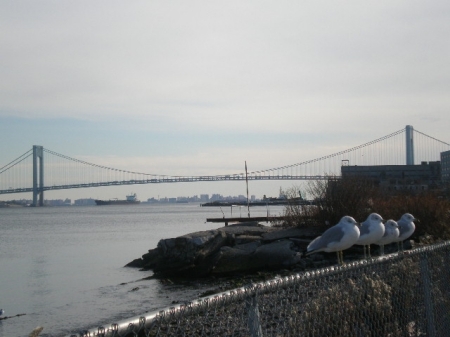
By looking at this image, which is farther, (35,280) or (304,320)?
(35,280)

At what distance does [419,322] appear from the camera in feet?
15.2

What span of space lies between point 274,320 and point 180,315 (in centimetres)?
110

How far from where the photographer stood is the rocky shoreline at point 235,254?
16.9 metres

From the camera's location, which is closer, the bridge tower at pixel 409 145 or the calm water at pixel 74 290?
the calm water at pixel 74 290

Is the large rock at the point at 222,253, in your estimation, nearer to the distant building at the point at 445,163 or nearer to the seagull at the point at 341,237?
the seagull at the point at 341,237

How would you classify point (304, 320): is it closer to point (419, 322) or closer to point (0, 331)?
point (419, 322)

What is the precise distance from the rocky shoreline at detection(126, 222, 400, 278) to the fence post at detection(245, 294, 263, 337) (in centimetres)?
1313

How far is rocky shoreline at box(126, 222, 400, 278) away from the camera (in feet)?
55.6

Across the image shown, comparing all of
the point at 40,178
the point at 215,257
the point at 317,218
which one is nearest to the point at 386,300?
the point at 215,257

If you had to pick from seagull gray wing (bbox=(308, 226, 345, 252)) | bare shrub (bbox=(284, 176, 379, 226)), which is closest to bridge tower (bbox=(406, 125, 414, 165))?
bare shrub (bbox=(284, 176, 379, 226))

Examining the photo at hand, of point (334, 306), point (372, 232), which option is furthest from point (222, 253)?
point (334, 306)

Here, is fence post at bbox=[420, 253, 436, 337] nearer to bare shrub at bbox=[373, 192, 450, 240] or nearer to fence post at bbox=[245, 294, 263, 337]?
fence post at bbox=[245, 294, 263, 337]

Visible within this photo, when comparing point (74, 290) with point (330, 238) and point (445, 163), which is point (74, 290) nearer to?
point (330, 238)

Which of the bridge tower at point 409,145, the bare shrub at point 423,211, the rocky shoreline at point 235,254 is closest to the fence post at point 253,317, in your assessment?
the bare shrub at point 423,211
